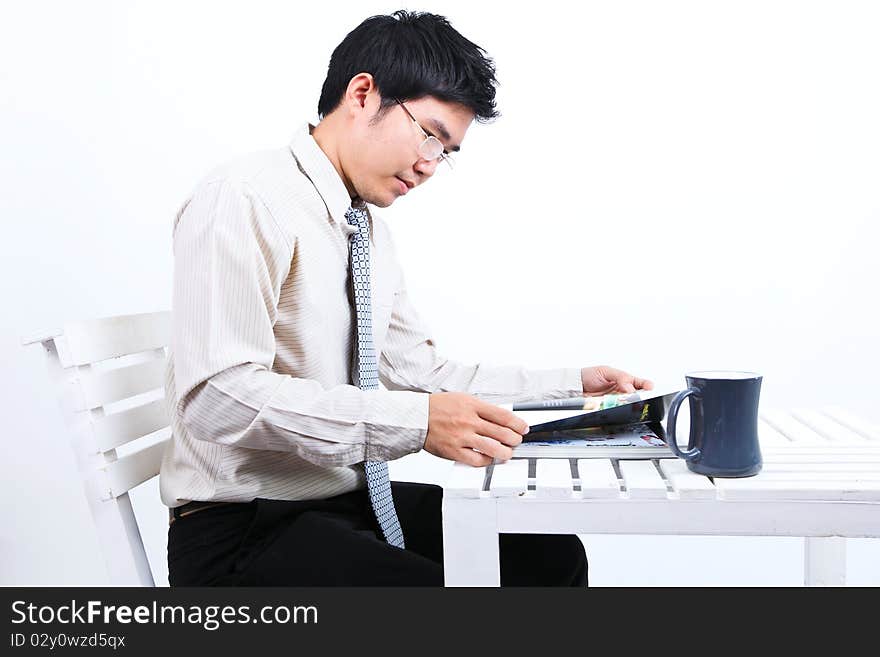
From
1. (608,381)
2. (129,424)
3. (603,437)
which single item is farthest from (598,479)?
(129,424)

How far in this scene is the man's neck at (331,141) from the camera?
133cm

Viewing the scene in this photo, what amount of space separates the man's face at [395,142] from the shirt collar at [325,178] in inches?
1.6

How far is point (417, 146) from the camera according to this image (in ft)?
4.23

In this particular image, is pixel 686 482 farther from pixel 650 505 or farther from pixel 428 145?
pixel 428 145

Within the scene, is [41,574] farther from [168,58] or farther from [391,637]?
[391,637]

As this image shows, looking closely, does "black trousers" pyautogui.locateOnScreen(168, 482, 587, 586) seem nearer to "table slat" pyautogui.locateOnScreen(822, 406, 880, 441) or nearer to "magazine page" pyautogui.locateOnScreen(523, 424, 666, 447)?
"magazine page" pyautogui.locateOnScreen(523, 424, 666, 447)

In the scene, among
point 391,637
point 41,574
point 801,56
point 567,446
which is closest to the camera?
point 391,637

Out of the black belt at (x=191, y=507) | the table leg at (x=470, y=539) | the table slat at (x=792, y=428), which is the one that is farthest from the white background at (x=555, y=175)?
the table leg at (x=470, y=539)

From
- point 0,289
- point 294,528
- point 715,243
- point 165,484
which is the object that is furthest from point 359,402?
point 0,289

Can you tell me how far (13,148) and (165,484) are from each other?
140 cm

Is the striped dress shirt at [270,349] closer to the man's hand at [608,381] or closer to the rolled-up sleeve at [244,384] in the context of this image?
the rolled-up sleeve at [244,384]

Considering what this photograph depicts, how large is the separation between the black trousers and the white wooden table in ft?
0.59

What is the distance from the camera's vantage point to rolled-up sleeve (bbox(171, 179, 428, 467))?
3.42 feet

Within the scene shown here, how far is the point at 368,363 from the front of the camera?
1246 millimetres
